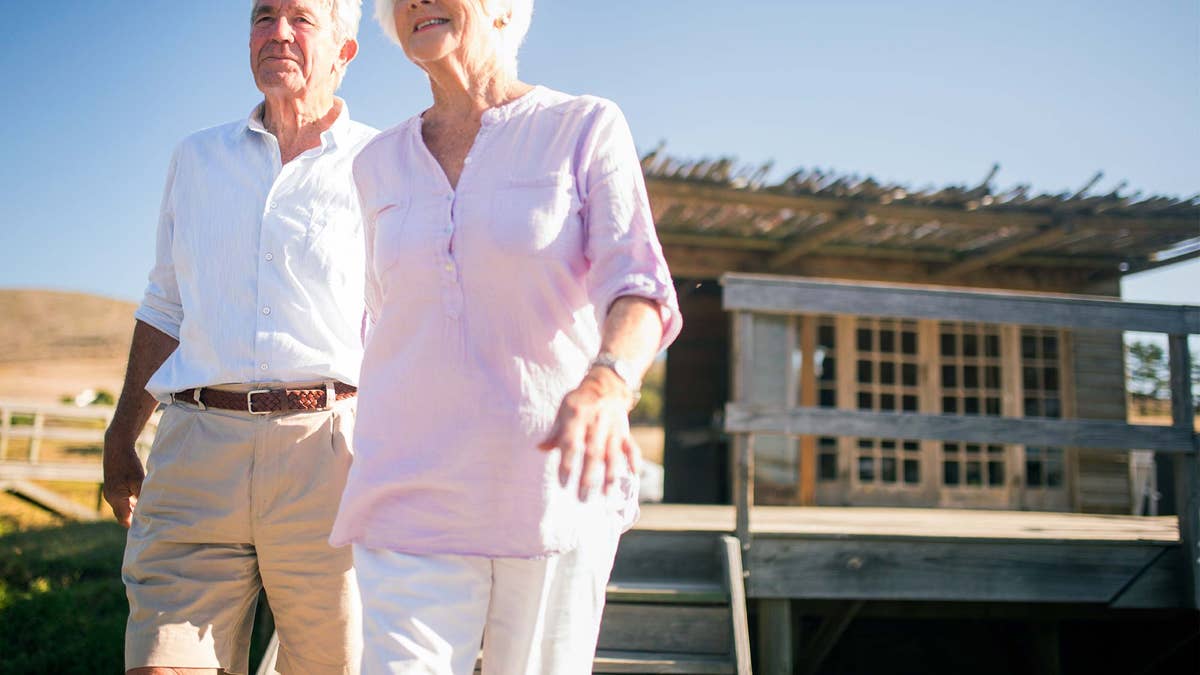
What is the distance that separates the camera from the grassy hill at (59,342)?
2981cm

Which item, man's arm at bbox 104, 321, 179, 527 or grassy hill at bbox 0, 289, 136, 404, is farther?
grassy hill at bbox 0, 289, 136, 404

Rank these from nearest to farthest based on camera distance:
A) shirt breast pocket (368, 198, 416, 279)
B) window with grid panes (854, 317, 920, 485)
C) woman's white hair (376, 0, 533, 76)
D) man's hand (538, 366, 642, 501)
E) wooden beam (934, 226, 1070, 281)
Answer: man's hand (538, 366, 642, 501) < shirt breast pocket (368, 198, 416, 279) < woman's white hair (376, 0, 533, 76) < wooden beam (934, 226, 1070, 281) < window with grid panes (854, 317, 920, 485)

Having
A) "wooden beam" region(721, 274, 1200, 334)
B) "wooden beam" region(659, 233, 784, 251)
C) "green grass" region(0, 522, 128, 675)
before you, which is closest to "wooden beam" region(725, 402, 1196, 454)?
"wooden beam" region(721, 274, 1200, 334)

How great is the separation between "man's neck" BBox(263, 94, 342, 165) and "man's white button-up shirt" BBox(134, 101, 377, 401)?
43 mm

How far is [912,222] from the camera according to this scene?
7461 mm

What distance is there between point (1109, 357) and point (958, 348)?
4.91 feet

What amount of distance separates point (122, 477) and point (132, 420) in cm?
14

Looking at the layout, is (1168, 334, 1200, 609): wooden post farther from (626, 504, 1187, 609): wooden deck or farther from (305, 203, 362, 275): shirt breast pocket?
(305, 203, 362, 275): shirt breast pocket

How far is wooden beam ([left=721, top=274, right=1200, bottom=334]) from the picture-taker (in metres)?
4.32

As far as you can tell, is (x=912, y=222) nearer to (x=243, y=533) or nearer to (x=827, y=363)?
(x=827, y=363)

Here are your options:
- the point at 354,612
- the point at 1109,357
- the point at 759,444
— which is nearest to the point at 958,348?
the point at 1109,357

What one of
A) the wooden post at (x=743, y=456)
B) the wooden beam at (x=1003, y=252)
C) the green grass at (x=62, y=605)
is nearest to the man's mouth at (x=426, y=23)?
the wooden post at (x=743, y=456)

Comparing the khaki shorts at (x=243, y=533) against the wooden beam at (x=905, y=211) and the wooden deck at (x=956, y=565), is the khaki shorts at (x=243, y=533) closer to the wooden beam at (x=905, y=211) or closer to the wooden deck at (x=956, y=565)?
the wooden deck at (x=956, y=565)

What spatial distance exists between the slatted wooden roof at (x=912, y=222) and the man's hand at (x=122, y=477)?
4467mm
